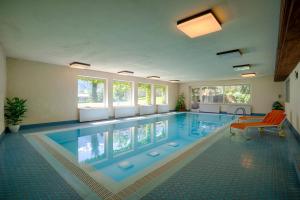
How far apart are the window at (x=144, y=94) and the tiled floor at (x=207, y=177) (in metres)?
7.31

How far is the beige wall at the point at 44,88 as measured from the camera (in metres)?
5.52

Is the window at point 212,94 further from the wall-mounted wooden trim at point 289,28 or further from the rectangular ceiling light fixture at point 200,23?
the rectangular ceiling light fixture at point 200,23

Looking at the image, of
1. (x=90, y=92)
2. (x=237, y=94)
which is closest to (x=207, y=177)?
(x=90, y=92)

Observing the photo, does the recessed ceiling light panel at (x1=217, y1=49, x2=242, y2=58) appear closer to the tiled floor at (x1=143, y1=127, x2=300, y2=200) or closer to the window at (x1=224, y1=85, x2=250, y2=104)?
the tiled floor at (x1=143, y1=127, x2=300, y2=200)

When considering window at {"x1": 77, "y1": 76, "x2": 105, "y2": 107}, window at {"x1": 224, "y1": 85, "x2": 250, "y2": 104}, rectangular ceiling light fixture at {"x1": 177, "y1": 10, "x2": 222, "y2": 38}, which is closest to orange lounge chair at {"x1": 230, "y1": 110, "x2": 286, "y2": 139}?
rectangular ceiling light fixture at {"x1": 177, "y1": 10, "x2": 222, "y2": 38}

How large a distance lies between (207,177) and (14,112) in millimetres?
6115

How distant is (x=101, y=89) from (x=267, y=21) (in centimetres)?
736

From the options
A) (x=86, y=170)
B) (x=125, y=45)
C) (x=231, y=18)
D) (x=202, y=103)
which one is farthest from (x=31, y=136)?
(x=202, y=103)

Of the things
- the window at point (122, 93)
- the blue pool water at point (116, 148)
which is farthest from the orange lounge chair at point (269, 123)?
the window at point (122, 93)

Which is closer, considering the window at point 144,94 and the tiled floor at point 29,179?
the tiled floor at point 29,179

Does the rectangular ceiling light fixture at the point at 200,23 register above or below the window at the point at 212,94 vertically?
above

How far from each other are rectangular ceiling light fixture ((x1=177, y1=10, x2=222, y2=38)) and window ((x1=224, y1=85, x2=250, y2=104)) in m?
9.93

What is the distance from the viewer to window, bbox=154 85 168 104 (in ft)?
38.4

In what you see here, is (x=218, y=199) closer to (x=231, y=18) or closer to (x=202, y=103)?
(x=231, y=18)
